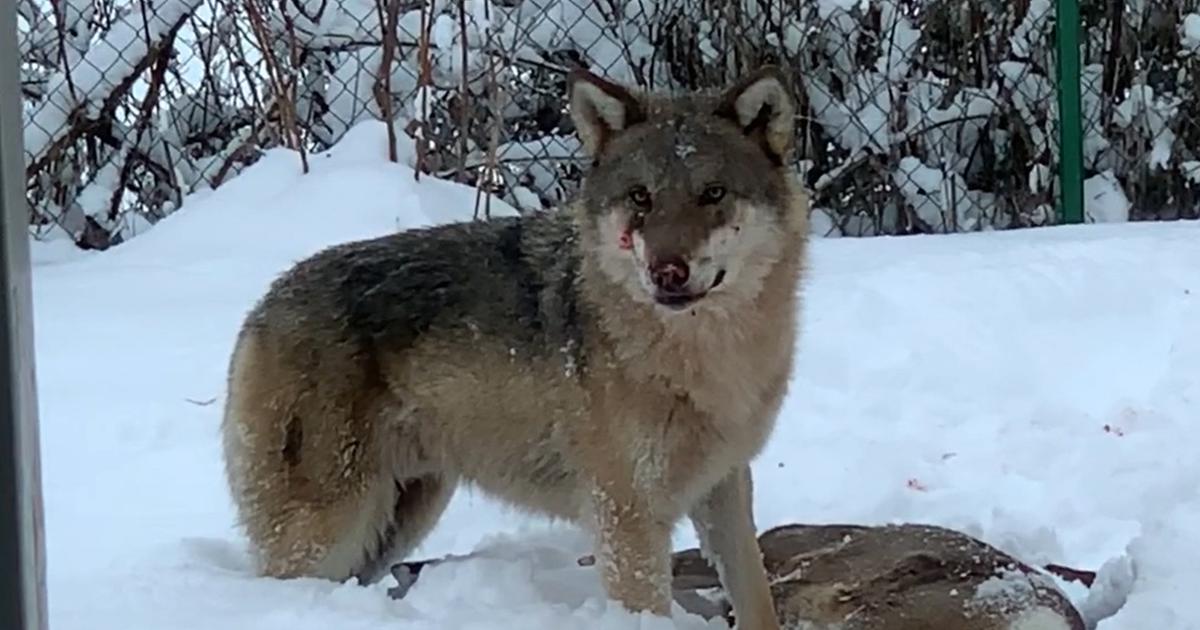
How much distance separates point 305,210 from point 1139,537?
3749mm

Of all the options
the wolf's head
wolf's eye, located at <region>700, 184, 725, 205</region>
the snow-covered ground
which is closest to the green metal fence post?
the snow-covered ground

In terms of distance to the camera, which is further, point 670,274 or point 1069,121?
point 1069,121

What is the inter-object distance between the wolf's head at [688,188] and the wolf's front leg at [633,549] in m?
0.41

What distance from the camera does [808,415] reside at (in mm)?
4797

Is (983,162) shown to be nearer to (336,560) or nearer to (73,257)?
(73,257)

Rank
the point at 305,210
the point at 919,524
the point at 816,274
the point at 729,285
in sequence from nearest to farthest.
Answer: the point at 729,285 < the point at 919,524 < the point at 816,274 < the point at 305,210

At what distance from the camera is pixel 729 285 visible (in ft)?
10.8

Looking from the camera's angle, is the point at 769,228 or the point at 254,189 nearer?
the point at 769,228

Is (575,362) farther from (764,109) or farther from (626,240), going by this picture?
(764,109)

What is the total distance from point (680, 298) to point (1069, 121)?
448 cm

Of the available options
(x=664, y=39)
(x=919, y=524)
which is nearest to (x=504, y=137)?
(x=664, y=39)

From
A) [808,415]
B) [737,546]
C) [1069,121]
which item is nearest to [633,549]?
[737,546]

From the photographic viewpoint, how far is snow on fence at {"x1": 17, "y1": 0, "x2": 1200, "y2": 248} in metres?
7.22

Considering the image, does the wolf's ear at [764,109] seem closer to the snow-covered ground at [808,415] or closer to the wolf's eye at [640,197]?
the wolf's eye at [640,197]
